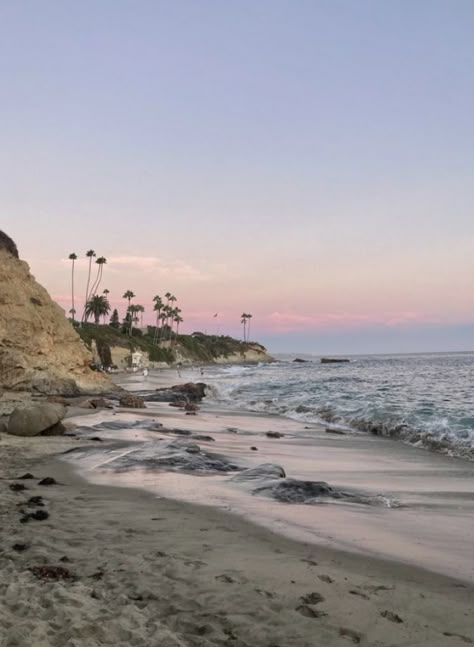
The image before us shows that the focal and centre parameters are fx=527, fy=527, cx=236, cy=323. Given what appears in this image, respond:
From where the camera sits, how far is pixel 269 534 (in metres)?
5.66

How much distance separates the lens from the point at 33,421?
42.9 feet

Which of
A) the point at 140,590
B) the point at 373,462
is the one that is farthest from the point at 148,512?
the point at 373,462

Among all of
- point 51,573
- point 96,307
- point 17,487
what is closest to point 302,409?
point 17,487

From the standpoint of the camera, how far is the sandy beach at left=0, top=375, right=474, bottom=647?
345cm

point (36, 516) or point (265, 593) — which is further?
point (36, 516)

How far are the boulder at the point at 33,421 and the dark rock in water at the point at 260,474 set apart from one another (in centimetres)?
628

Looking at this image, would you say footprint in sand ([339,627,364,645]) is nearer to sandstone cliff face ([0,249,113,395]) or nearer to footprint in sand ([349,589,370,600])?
footprint in sand ([349,589,370,600])

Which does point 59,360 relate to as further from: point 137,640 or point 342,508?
point 137,640

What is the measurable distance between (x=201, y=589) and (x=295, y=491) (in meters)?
3.81

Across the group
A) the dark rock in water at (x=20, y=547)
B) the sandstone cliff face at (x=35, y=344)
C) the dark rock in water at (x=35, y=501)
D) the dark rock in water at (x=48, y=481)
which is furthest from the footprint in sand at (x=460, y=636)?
the sandstone cliff face at (x=35, y=344)

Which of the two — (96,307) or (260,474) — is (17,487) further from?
(96,307)

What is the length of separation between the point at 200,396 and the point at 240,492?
937 inches

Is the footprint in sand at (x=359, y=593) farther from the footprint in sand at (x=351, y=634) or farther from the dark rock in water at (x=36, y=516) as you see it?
the dark rock in water at (x=36, y=516)

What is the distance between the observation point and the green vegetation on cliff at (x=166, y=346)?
7638cm
